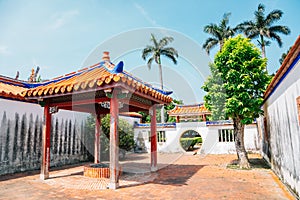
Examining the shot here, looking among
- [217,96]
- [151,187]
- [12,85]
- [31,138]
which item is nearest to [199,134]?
[217,96]

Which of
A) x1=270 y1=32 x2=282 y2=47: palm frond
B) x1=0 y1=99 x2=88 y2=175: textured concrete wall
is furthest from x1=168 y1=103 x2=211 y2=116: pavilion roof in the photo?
x1=270 y1=32 x2=282 y2=47: palm frond

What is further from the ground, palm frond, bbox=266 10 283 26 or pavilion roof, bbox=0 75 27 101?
palm frond, bbox=266 10 283 26

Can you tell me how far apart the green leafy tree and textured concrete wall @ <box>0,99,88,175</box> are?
762cm

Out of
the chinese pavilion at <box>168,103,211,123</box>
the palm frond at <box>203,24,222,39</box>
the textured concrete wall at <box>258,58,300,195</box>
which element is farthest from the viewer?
the palm frond at <box>203,24,222,39</box>

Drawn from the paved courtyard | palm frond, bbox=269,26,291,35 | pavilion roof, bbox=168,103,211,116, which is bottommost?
the paved courtyard

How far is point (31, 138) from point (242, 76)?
29.8 ft

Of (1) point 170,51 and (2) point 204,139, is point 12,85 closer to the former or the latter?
(2) point 204,139

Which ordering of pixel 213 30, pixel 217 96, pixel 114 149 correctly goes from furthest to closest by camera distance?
pixel 213 30 < pixel 217 96 < pixel 114 149

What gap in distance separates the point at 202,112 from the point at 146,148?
5.48m

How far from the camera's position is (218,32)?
21.8m

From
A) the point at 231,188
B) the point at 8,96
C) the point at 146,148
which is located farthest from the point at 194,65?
the point at 8,96

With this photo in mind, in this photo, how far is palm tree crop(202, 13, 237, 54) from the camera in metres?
21.6

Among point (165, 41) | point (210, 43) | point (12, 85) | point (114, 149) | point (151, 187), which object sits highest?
point (165, 41)

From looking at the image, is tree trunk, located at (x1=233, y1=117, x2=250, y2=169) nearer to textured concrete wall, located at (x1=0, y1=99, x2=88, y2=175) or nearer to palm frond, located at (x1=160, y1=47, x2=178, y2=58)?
textured concrete wall, located at (x1=0, y1=99, x2=88, y2=175)
